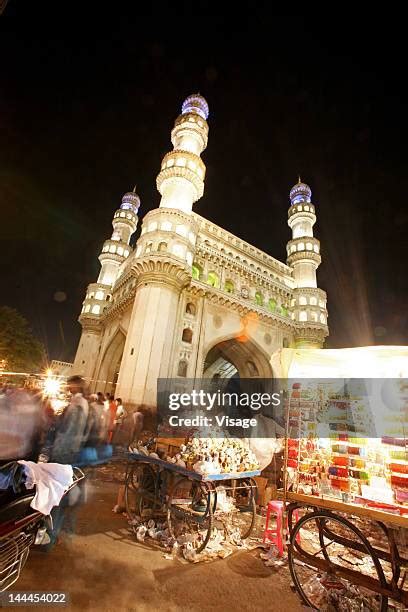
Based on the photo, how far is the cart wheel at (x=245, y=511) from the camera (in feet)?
17.9

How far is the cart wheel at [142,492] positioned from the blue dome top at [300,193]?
36949 mm

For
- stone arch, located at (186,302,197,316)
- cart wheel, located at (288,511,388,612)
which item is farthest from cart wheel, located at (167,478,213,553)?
stone arch, located at (186,302,197,316)

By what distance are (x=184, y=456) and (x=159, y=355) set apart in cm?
1417

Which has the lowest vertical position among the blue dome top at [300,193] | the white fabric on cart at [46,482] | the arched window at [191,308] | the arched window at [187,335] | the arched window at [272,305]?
the white fabric on cart at [46,482]

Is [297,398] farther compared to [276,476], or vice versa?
[276,476]

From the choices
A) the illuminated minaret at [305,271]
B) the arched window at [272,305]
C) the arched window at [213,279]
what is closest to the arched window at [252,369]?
the illuminated minaret at [305,271]

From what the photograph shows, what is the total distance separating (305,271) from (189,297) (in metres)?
15.5

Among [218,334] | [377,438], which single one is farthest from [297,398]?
Answer: [218,334]

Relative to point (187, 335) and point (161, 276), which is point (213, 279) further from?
point (161, 276)

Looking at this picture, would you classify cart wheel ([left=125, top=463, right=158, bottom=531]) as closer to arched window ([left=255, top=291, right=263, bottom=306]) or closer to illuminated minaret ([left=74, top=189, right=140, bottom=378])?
arched window ([left=255, top=291, right=263, bottom=306])

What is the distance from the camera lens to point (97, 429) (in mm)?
7109

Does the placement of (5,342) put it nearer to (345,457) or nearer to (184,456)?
(184,456)

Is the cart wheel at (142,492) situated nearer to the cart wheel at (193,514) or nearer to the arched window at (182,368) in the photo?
the cart wheel at (193,514)

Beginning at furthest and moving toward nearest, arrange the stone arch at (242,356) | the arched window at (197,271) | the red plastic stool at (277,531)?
1. the stone arch at (242,356)
2. the arched window at (197,271)
3. the red plastic stool at (277,531)
